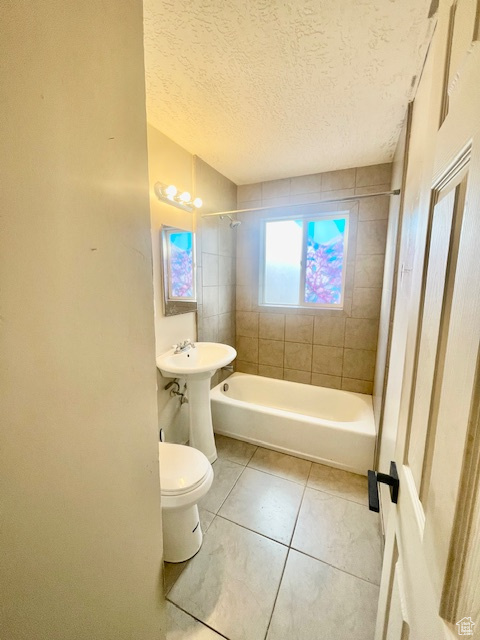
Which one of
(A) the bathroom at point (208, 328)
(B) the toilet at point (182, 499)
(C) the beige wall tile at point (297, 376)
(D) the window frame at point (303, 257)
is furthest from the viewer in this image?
(C) the beige wall tile at point (297, 376)

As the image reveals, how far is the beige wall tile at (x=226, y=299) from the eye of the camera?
8.21ft

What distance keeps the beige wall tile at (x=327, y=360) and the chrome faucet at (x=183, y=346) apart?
1.28 metres

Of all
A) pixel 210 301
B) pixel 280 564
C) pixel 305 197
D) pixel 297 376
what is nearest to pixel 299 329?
pixel 297 376

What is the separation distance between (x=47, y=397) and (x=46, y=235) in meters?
0.30

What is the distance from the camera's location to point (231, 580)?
1.17m

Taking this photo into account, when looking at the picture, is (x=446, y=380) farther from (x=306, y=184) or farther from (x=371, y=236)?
(x=306, y=184)

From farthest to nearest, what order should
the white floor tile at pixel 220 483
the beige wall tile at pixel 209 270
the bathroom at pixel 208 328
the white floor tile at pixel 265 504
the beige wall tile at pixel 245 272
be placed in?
the beige wall tile at pixel 245 272, the beige wall tile at pixel 209 270, the white floor tile at pixel 220 483, the white floor tile at pixel 265 504, the bathroom at pixel 208 328

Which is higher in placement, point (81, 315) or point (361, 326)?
point (81, 315)

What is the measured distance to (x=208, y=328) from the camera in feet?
7.61

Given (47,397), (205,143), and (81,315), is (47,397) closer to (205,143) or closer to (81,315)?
(81,315)

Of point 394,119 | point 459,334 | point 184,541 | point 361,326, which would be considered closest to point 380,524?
point 184,541

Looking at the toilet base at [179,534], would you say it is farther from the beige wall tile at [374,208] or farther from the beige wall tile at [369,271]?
the beige wall tile at [374,208]

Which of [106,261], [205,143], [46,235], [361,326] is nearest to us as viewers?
[46,235]

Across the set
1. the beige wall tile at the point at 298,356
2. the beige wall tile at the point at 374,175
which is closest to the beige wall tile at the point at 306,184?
the beige wall tile at the point at 374,175
